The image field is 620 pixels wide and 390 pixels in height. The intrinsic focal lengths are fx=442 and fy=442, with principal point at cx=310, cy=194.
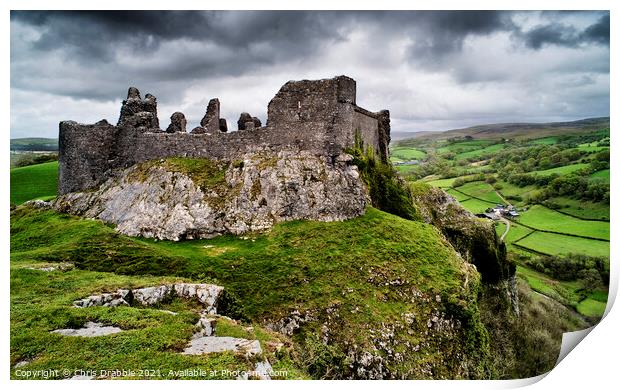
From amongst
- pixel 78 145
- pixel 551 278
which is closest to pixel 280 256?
pixel 78 145

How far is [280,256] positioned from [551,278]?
928 inches

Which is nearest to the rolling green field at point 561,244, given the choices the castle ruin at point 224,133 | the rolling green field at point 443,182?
the castle ruin at point 224,133

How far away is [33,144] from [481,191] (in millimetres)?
34204

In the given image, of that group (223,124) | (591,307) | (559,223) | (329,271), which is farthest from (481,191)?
(329,271)

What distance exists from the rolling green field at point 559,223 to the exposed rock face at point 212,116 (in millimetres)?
16749

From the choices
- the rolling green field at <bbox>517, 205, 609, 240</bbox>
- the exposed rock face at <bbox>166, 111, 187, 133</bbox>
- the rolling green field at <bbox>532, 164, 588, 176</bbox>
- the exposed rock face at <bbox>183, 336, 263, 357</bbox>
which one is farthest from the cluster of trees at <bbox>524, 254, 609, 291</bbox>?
the exposed rock face at <bbox>166, 111, 187, 133</bbox>

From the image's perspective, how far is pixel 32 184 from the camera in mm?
28688

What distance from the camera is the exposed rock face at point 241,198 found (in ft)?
56.6

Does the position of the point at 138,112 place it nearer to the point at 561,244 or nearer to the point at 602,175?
the point at 602,175

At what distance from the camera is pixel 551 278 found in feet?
100

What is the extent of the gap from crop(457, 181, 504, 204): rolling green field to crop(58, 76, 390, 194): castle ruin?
1792cm

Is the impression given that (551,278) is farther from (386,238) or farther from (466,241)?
(386,238)

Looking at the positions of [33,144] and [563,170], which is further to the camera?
[563,170]

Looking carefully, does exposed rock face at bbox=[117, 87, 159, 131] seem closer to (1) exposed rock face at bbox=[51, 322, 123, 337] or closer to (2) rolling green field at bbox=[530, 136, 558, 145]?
(1) exposed rock face at bbox=[51, 322, 123, 337]
